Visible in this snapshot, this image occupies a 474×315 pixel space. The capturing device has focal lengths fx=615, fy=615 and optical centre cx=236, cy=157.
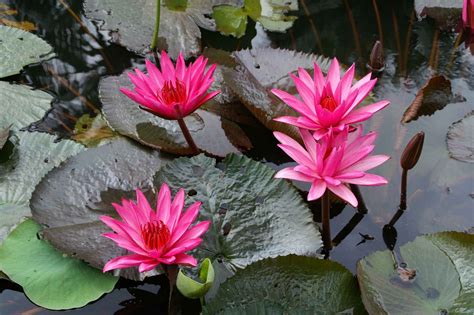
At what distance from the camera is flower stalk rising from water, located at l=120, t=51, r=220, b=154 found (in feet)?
5.49

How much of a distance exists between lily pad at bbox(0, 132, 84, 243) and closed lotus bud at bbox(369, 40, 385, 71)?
46.3 inches

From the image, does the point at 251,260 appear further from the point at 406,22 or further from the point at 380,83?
the point at 406,22

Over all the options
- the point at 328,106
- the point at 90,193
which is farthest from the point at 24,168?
the point at 328,106

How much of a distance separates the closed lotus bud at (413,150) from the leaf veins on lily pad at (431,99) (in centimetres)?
46

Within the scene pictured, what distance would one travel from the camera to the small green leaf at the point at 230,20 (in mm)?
2770

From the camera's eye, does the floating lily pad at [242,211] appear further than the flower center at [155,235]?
Yes

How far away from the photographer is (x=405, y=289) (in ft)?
4.88

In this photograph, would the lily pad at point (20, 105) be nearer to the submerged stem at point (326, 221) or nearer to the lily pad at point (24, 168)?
the lily pad at point (24, 168)

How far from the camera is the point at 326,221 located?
167cm

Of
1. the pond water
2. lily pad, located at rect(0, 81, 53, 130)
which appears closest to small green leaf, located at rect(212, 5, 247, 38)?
the pond water

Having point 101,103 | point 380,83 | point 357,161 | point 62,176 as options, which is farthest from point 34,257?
point 380,83

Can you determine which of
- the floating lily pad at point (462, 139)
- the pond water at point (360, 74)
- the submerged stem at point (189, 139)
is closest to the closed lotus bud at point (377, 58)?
the pond water at point (360, 74)

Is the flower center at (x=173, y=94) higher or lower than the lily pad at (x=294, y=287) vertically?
higher

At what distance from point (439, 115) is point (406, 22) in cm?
80
